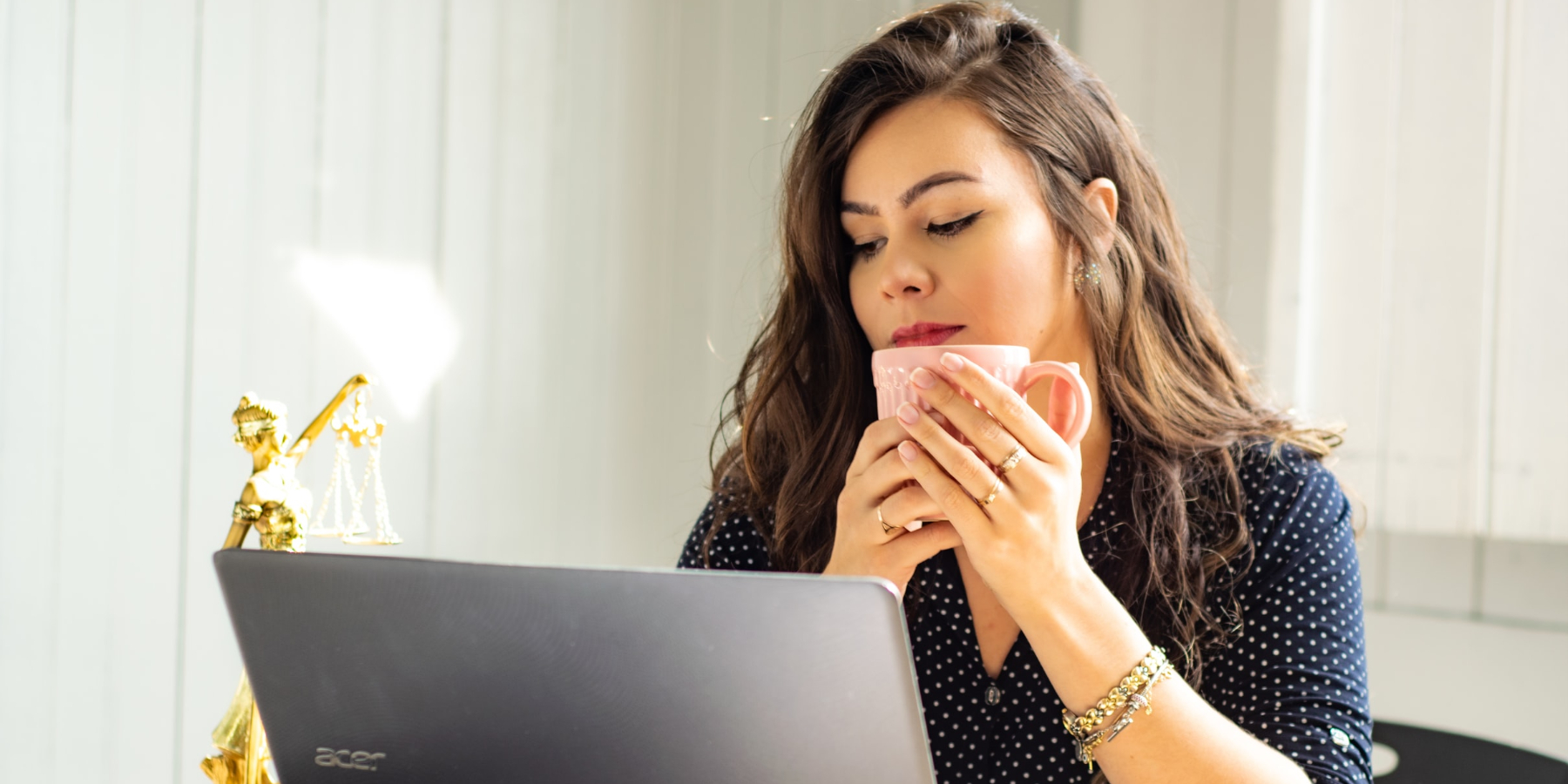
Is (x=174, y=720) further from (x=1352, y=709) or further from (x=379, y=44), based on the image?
(x=1352, y=709)

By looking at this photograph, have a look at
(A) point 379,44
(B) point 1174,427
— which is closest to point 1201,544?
(B) point 1174,427

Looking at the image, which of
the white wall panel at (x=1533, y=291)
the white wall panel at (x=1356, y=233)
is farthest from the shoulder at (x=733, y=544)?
the white wall panel at (x=1533, y=291)

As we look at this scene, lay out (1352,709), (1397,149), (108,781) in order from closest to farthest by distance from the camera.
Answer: (1352,709) → (108,781) → (1397,149)

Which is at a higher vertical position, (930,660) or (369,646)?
(369,646)

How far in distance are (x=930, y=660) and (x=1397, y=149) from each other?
1159 mm

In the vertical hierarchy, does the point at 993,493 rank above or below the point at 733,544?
above

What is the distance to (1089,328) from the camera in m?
1.16

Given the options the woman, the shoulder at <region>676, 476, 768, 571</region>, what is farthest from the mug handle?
the shoulder at <region>676, 476, 768, 571</region>

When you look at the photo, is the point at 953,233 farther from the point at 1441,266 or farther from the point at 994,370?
the point at 1441,266

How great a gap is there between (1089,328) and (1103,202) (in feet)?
0.40

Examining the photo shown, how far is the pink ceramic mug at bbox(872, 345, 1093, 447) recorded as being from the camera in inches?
30.6

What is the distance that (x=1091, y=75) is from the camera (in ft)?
3.91

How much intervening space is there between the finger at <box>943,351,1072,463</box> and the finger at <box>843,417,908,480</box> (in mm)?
65

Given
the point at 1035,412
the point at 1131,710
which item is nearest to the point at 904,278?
the point at 1035,412
